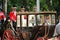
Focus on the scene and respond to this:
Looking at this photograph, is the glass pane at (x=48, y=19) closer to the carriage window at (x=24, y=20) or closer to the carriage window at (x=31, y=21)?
the carriage window at (x=31, y=21)

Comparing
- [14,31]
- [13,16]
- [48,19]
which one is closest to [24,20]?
[13,16]

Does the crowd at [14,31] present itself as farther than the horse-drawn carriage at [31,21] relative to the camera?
No

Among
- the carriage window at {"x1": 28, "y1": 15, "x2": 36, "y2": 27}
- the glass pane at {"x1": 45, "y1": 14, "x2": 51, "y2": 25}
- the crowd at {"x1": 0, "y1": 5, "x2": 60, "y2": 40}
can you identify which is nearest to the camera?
the crowd at {"x1": 0, "y1": 5, "x2": 60, "y2": 40}

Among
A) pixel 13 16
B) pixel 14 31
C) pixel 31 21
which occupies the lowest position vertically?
pixel 14 31

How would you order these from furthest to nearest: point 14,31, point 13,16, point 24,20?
point 24,20 → point 13,16 → point 14,31

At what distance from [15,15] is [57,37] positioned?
264 cm

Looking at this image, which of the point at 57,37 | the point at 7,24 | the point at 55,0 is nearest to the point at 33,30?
the point at 7,24

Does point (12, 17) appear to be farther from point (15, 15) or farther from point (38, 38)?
point (38, 38)

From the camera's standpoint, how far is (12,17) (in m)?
9.85

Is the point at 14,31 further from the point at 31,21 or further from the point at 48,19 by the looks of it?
the point at 48,19

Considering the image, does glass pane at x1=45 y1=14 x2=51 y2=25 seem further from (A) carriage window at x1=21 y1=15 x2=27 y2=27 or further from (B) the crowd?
(A) carriage window at x1=21 y1=15 x2=27 y2=27

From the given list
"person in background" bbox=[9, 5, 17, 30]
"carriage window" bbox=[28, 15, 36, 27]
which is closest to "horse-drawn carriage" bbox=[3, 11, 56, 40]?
"carriage window" bbox=[28, 15, 36, 27]

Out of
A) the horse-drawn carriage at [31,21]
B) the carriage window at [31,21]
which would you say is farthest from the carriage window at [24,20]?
the carriage window at [31,21]

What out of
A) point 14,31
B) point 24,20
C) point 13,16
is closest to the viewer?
point 14,31
